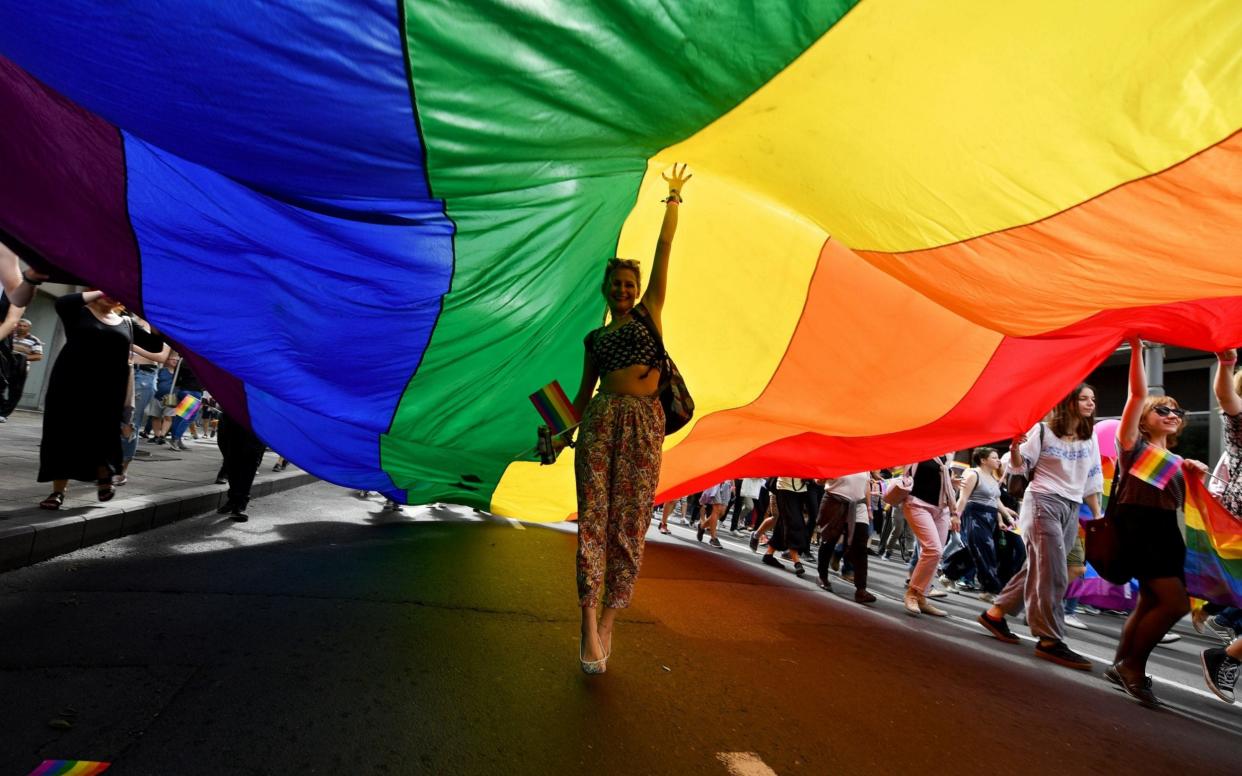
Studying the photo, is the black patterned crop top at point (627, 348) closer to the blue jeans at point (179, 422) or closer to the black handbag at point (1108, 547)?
the black handbag at point (1108, 547)

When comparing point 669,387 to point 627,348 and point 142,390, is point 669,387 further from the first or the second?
point 142,390

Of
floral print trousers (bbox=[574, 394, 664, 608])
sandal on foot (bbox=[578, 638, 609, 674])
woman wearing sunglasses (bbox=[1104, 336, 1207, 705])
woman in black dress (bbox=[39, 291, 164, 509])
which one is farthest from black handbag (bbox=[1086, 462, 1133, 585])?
woman in black dress (bbox=[39, 291, 164, 509])

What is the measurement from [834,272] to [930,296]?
60 centimetres

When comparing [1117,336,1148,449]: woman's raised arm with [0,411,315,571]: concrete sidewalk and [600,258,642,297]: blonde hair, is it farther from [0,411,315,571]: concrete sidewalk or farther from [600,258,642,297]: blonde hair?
[0,411,315,571]: concrete sidewalk

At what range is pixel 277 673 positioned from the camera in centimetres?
254

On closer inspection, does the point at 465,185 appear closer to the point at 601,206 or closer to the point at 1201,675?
the point at 601,206

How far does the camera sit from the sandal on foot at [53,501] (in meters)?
4.35

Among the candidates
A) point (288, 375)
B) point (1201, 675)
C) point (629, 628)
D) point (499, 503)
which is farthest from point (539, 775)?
point (1201, 675)

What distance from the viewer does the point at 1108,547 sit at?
398 centimetres

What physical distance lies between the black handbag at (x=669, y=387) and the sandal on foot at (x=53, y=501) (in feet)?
13.7

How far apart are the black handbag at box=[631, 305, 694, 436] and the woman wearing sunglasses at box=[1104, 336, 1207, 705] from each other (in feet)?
8.56

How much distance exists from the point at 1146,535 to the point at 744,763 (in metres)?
3.12

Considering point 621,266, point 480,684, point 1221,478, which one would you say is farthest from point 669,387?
point 1221,478

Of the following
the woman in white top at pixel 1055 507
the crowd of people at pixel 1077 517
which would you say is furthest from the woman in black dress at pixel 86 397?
the woman in white top at pixel 1055 507
